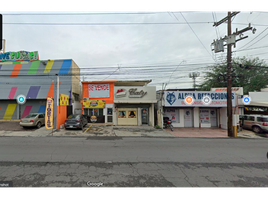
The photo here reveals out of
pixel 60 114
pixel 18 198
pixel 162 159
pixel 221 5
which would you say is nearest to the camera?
pixel 18 198

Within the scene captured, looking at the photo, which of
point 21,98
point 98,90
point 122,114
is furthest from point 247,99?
point 21,98

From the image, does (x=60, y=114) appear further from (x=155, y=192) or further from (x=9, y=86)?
(x=155, y=192)

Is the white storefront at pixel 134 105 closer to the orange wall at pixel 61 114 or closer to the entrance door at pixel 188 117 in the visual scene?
the entrance door at pixel 188 117

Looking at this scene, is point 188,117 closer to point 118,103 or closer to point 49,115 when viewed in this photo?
point 118,103

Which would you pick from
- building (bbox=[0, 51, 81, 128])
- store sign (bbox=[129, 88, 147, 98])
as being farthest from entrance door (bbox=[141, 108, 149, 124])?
building (bbox=[0, 51, 81, 128])

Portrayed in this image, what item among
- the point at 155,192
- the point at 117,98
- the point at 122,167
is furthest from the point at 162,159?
the point at 117,98

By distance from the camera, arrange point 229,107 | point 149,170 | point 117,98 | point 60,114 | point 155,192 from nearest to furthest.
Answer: point 155,192 < point 149,170 < point 229,107 < point 60,114 < point 117,98

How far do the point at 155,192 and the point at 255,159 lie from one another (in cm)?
538

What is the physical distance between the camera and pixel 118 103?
16.2 metres

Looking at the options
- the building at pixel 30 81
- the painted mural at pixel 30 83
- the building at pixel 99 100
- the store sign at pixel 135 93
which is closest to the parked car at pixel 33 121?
the building at pixel 30 81

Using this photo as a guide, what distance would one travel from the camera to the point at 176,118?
632 inches

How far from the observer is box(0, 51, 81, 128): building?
54.5 ft

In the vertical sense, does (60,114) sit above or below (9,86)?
below

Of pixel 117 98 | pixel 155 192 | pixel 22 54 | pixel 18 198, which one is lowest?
pixel 155 192
